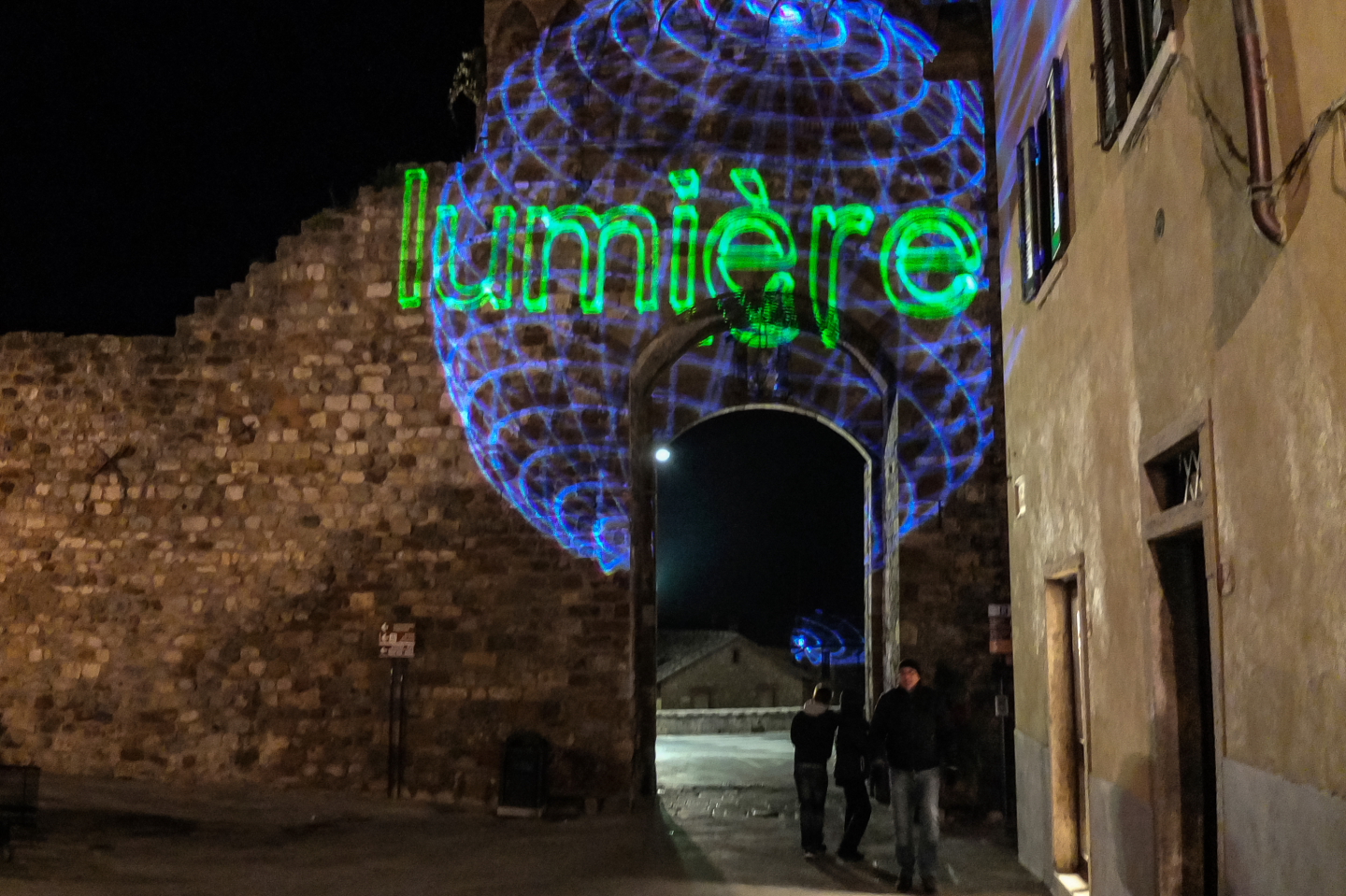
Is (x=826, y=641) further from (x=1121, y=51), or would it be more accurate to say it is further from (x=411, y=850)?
(x=1121, y=51)

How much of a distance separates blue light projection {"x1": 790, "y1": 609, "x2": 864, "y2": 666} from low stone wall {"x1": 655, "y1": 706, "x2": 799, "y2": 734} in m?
3.50

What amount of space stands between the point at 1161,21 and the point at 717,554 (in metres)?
21.7

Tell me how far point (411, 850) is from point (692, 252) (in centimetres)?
553

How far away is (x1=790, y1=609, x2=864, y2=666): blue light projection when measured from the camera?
911 inches

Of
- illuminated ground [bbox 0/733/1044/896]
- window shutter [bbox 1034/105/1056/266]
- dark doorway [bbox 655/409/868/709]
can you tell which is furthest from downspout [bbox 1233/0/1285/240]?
dark doorway [bbox 655/409/868/709]

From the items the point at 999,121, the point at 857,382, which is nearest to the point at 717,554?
the point at 857,382

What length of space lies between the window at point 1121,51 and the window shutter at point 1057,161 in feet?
2.45

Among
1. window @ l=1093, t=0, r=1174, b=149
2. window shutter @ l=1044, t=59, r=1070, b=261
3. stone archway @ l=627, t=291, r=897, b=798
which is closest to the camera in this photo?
window @ l=1093, t=0, r=1174, b=149

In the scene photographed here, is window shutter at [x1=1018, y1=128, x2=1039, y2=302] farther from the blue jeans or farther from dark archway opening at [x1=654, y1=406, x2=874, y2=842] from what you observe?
dark archway opening at [x1=654, y1=406, x2=874, y2=842]

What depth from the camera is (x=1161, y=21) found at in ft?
14.1

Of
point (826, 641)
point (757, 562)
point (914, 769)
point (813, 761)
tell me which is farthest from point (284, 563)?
point (757, 562)

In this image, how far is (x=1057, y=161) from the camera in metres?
6.05

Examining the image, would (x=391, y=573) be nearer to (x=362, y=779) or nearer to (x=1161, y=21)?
(x=362, y=779)

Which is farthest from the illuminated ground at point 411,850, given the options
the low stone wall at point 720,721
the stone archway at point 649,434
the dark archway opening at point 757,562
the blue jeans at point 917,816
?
the dark archway opening at point 757,562
